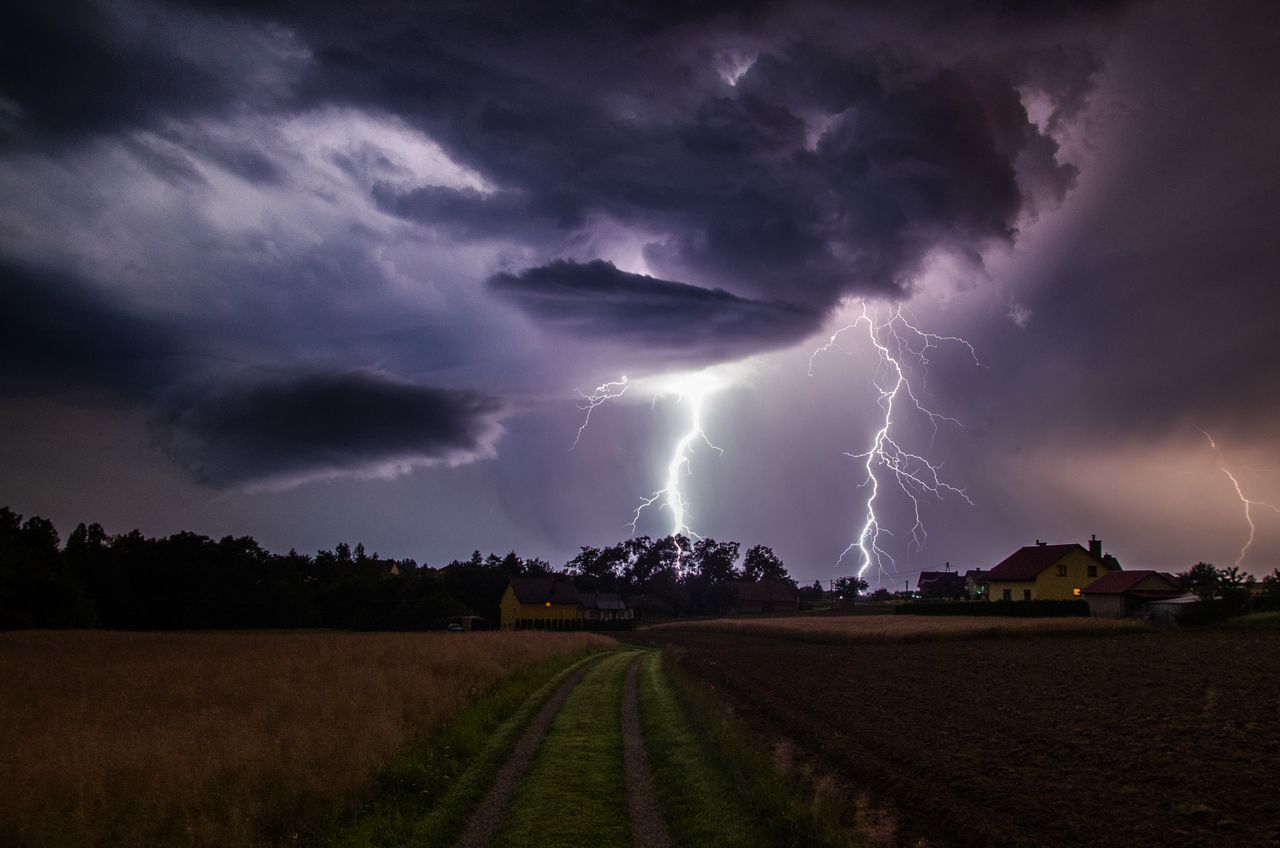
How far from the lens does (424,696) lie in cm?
2027

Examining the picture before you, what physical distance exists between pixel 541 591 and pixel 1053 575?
59.5m

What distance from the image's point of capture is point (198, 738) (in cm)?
1444

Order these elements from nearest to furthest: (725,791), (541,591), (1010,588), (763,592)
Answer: (725,791) < (1010,588) < (541,591) < (763,592)

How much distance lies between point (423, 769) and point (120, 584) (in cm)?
7619

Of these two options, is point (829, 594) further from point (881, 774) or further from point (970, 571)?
point (881, 774)

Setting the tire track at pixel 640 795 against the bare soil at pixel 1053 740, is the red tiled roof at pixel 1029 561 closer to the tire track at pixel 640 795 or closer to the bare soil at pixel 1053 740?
the bare soil at pixel 1053 740

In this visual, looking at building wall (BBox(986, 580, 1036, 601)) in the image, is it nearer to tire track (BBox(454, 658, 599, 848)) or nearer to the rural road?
the rural road

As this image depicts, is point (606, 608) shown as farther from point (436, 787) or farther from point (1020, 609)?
point (436, 787)

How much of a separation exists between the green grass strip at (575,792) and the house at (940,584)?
395ft

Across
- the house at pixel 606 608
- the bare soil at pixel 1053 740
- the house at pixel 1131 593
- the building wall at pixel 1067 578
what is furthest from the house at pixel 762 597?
the bare soil at pixel 1053 740

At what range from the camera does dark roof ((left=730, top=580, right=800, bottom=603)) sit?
14040cm

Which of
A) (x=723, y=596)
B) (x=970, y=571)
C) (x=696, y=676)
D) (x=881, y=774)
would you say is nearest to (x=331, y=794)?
(x=881, y=774)

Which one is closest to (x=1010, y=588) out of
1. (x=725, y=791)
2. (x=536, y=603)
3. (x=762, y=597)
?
(x=536, y=603)

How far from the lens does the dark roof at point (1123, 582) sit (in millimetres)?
63312
